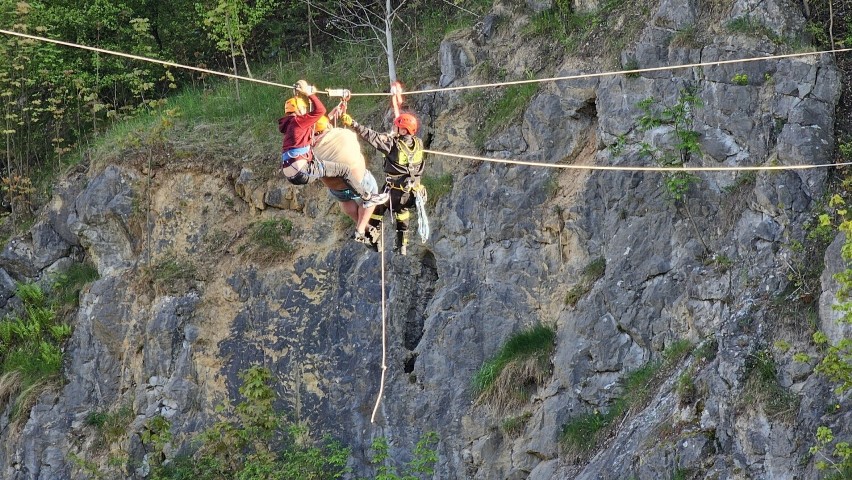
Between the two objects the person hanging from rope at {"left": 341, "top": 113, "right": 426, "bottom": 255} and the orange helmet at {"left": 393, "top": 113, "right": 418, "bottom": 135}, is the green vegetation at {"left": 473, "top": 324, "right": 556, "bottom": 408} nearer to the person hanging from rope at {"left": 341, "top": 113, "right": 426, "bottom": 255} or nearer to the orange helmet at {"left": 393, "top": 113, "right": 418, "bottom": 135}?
the person hanging from rope at {"left": 341, "top": 113, "right": 426, "bottom": 255}

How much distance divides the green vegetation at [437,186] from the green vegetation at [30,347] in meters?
6.42

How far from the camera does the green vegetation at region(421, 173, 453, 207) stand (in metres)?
19.5

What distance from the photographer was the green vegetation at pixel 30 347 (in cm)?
2183

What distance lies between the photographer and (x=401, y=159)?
14.5 meters

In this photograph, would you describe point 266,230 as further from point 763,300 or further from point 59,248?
point 763,300

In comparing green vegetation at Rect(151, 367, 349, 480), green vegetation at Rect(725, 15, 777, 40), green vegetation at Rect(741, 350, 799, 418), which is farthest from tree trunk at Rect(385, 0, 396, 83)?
green vegetation at Rect(741, 350, 799, 418)

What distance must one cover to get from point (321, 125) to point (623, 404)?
528 cm

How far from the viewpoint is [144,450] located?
66.9ft

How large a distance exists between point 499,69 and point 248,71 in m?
4.88

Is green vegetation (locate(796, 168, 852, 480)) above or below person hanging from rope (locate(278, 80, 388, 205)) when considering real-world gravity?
below

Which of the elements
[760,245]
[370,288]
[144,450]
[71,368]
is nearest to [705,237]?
[760,245]

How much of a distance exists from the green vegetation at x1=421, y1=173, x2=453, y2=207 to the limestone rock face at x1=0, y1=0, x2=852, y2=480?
11 centimetres

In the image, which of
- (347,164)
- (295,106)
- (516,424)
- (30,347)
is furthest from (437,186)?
(30,347)

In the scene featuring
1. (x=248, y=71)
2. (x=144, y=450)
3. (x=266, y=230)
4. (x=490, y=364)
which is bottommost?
(x=144, y=450)
